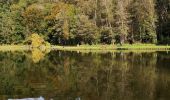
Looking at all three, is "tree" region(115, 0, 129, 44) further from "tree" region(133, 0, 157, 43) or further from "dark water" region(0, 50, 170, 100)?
"dark water" region(0, 50, 170, 100)

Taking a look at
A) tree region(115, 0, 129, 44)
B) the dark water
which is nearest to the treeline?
tree region(115, 0, 129, 44)

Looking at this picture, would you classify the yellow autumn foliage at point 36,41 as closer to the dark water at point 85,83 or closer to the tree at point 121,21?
the tree at point 121,21

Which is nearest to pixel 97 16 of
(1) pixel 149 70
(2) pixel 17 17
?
(2) pixel 17 17

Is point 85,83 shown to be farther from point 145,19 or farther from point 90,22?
point 90,22

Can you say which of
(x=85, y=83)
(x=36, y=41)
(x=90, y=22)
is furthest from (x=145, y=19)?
(x=85, y=83)

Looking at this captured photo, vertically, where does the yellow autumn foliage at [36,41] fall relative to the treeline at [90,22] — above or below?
below

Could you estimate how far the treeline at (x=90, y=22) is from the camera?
92.4 metres

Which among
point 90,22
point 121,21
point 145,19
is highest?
point 145,19

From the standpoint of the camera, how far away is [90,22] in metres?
94.6

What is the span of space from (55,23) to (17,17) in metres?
12.4

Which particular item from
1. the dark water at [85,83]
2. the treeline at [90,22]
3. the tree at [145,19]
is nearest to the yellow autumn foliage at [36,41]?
the treeline at [90,22]

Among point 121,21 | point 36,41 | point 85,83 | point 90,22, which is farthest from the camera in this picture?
point 90,22

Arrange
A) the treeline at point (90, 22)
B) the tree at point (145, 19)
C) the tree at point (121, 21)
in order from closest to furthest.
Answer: the tree at point (121, 21)
the tree at point (145, 19)
the treeline at point (90, 22)

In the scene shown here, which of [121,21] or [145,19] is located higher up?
[145,19]
